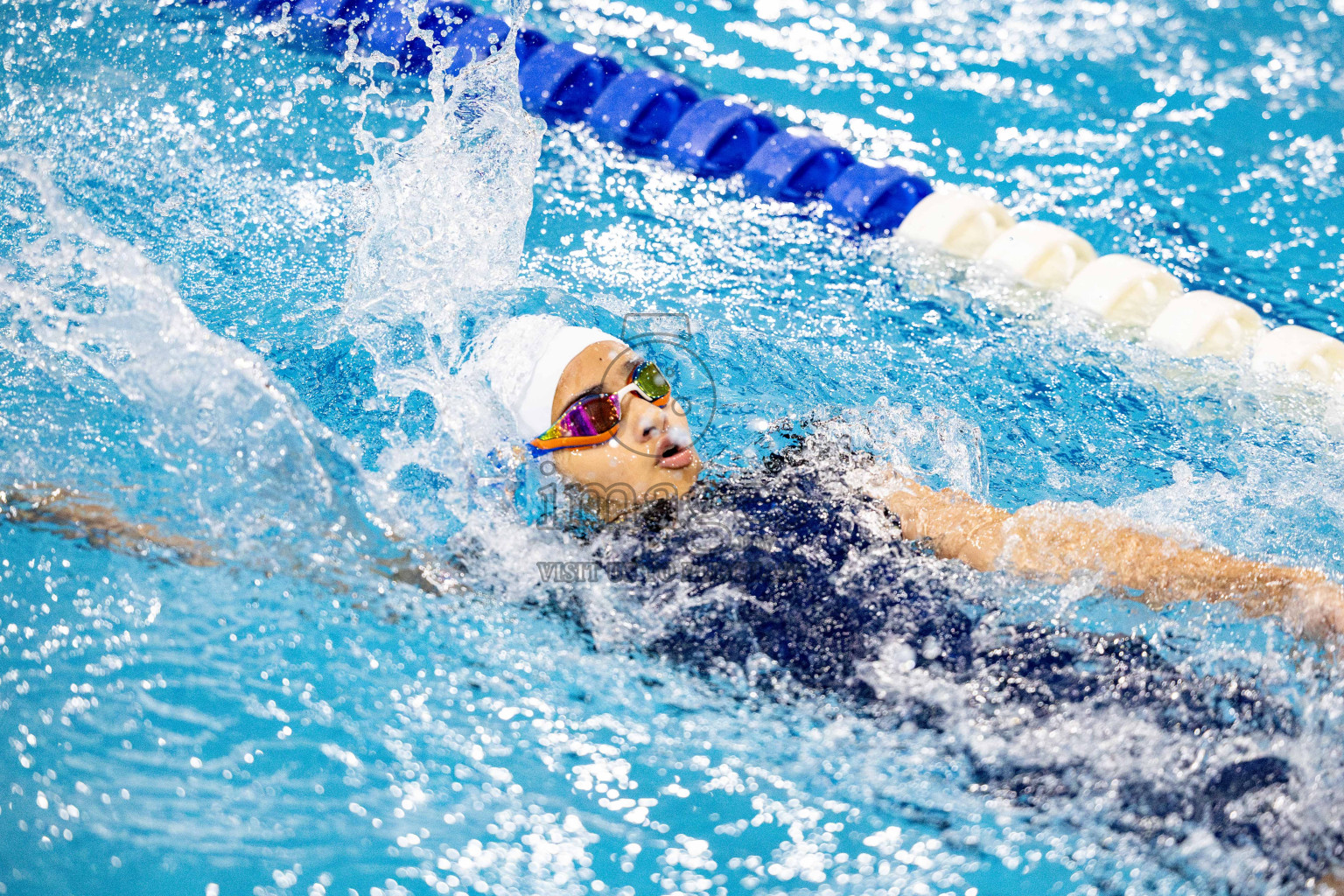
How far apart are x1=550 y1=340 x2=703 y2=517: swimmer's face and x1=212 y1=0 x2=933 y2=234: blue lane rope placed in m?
1.90

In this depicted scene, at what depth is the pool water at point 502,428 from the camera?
1909 mm

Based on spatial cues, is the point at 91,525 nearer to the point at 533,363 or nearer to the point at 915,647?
the point at 533,363

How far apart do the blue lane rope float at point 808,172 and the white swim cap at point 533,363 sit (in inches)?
73.7

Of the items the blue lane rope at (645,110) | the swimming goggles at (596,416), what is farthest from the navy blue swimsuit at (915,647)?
the blue lane rope at (645,110)

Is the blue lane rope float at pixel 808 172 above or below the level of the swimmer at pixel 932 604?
above

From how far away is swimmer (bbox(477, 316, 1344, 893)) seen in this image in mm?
1898

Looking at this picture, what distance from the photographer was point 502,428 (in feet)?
8.01

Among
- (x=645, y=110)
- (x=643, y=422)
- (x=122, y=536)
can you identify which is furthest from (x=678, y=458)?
(x=645, y=110)

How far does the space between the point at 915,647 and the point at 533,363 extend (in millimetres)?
1035

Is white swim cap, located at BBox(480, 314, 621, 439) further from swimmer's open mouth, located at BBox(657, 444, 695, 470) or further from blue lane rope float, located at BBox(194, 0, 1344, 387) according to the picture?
blue lane rope float, located at BBox(194, 0, 1344, 387)

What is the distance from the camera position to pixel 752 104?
4641 millimetres

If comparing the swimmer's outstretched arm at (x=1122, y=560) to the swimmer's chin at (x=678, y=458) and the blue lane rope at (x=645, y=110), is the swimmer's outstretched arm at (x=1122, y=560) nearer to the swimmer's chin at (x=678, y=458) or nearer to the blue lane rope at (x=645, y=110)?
the swimmer's chin at (x=678, y=458)

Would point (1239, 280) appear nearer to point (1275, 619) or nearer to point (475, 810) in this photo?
point (1275, 619)

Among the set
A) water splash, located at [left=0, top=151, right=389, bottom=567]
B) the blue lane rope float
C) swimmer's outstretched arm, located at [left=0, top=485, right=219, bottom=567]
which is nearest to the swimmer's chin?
water splash, located at [left=0, top=151, right=389, bottom=567]
